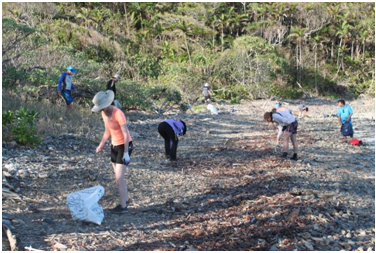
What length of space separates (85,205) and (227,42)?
29.5 m

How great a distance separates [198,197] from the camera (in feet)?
22.1

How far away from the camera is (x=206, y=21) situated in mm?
33781

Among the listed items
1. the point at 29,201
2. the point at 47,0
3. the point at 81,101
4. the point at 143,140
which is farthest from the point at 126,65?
the point at 29,201

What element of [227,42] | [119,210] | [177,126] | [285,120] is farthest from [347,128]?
[227,42]

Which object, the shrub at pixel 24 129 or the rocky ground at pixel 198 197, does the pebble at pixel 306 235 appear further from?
the shrub at pixel 24 129

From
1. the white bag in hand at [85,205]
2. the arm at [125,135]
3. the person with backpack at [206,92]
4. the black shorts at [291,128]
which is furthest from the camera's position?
the person with backpack at [206,92]

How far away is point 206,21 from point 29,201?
29.7 meters

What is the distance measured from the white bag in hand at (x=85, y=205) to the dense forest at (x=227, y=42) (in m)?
16.5

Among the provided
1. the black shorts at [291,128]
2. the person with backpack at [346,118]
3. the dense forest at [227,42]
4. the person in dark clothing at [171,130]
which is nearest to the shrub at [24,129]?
the person in dark clothing at [171,130]

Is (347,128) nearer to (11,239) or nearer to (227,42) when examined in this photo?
(11,239)

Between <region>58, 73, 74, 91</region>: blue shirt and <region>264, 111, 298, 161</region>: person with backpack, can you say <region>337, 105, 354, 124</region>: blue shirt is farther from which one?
<region>58, 73, 74, 91</region>: blue shirt

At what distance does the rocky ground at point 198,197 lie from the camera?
507 cm

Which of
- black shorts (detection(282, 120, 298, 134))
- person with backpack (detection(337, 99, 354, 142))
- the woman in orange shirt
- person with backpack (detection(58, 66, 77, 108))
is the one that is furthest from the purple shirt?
person with backpack (detection(337, 99, 354, 142))

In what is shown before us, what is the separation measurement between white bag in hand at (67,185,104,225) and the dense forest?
649 inches
